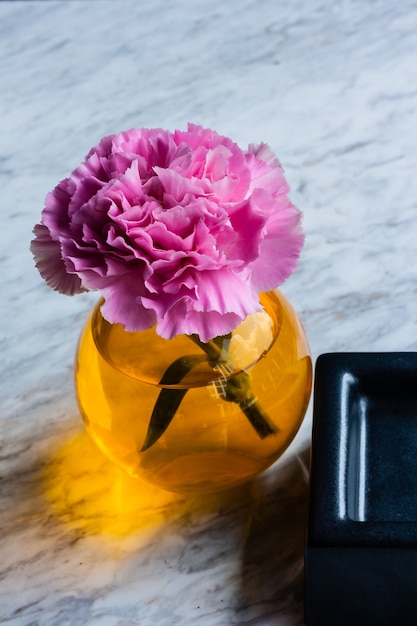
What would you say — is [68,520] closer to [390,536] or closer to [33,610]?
[33,610]

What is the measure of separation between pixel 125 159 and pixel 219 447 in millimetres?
188

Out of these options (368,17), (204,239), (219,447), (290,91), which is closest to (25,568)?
(219,447)

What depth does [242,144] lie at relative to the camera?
970 millimetres

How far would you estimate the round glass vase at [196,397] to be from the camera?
1.98ft

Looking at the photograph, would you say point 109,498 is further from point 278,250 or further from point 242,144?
point 242,144

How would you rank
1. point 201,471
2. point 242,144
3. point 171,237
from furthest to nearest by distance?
point 242,144 → point 201,471 → point 171,237

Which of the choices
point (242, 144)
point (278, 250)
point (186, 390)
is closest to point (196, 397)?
point (186, 390)

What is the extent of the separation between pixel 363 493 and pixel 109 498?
17 centimetres

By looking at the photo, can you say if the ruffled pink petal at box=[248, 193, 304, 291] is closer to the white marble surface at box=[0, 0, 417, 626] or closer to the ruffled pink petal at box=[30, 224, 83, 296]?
the ruffled pink petal at box=[30, 224, 83, 296]

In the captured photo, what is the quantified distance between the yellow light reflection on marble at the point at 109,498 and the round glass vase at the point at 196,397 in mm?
35

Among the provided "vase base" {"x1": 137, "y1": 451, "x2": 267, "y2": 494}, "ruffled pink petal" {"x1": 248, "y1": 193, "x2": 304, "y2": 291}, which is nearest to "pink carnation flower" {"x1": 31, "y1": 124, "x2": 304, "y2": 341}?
"ruffled pink petal" {"x1": 248, "y1": 193, "x2": 304, "y2": 291}

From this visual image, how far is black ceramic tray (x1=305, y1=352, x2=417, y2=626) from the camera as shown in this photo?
0.56 m

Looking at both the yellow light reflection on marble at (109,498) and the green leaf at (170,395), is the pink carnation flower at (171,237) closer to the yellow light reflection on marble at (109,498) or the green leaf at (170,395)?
the green leaf at (170,395)

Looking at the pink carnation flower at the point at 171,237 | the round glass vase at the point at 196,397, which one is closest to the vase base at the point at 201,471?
the round glass vase at the point at 196,397
